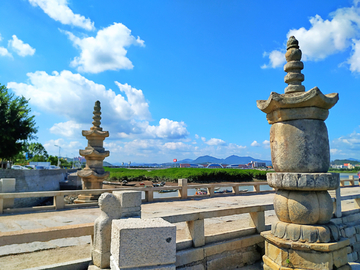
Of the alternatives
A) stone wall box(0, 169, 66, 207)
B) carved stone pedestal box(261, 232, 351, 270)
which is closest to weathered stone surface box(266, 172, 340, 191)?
carved stone pedestal box(261, 232, 351, 270)

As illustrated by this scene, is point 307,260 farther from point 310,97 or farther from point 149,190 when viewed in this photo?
point 149,190

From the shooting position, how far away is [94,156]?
1186 cm

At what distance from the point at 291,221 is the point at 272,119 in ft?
6.09

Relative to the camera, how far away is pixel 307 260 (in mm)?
4098

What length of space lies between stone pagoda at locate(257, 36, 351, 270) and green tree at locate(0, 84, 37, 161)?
73.5ft

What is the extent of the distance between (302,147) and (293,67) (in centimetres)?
165

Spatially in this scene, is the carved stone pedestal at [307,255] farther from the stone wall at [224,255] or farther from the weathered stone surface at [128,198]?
the weathered stone surface at [128,198]

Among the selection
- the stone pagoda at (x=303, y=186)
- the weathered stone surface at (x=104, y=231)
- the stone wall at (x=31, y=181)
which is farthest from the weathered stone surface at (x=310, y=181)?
the stone wall at (x=31, y=181)

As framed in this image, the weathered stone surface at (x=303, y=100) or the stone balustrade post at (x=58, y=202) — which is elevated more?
the weathered stone surface at (x=303, y=100)

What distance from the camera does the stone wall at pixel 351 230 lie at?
7596 millimetres

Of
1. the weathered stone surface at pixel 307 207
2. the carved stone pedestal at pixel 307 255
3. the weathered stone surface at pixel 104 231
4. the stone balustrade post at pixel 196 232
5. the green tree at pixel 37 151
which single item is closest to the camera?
the weathered stone surface at pixel 104 231

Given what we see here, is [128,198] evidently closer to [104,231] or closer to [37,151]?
[104,231]

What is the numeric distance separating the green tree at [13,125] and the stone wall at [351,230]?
75.5 ft

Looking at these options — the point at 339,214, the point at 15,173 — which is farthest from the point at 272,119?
the point at 15,173
